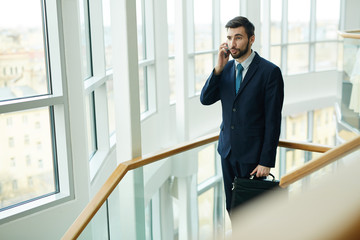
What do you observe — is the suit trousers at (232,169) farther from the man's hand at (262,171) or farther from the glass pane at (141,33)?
the glass pane at (141,33)

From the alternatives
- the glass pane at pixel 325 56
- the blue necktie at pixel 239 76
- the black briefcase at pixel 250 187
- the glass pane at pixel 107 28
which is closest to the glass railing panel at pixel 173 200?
the black briefcase at pixel 250 187

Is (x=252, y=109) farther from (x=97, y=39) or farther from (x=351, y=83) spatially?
(x=351, y=83)

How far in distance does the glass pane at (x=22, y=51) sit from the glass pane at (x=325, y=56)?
872 centimetres

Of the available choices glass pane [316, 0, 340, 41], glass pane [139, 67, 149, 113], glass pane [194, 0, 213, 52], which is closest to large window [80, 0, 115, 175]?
A: glass pane [139, 67, 149, 113]

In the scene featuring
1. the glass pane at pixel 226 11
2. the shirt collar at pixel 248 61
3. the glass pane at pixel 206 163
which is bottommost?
the glass pane at pixel 206 163

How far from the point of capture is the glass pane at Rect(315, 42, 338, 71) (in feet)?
37.0

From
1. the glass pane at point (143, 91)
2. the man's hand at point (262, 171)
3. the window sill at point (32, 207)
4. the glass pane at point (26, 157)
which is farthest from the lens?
the glass pane at point (143, 91)

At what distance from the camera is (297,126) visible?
11812 millimetres

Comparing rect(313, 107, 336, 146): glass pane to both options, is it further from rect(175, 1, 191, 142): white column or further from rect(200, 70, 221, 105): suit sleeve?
rect(200, 70, 221, 105): suit sleeve

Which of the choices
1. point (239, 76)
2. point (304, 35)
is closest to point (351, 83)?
point (239, 76)

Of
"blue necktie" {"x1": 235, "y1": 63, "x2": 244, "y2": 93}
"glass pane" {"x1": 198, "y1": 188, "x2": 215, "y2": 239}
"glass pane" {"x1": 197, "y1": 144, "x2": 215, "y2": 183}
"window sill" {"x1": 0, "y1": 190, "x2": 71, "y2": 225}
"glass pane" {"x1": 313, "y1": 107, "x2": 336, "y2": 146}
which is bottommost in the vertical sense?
"glass pane" {"x1": 313, "y1": 107, "x2": 336, "y2": 146}

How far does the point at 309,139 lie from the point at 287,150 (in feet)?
29.9

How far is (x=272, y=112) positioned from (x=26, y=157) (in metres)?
2.20

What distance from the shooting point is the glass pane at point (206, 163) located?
12.5 ft
